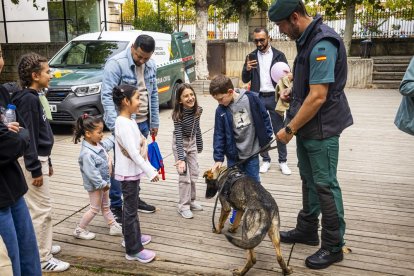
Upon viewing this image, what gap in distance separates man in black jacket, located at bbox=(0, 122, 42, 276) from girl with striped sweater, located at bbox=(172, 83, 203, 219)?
1.88 meters

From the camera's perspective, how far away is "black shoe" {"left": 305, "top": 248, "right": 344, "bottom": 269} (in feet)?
11.1

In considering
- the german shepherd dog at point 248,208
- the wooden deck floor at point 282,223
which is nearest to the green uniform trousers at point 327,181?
the wooden deck floor at point 282,223

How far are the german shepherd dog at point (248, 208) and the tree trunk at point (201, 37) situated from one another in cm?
1172

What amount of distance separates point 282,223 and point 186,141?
128 centimetres

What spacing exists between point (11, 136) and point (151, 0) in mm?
37888

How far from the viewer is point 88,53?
382 inches

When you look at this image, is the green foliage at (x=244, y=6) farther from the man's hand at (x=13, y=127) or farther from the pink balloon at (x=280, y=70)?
the man's hand at (x=13, y=127)

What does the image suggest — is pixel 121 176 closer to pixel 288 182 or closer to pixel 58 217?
pixel 58 217

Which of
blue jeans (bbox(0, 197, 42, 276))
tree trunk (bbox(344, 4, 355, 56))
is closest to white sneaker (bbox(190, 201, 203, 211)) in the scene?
blue jeans (bbox(0, 197, 42, 276))

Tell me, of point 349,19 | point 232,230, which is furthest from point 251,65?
point 349,19

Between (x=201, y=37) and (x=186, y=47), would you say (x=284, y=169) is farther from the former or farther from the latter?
(x=201, y=37)

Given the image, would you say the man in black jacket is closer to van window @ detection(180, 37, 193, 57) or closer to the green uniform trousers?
the green uniform trousers

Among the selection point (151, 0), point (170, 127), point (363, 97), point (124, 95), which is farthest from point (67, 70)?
point (151, 0)

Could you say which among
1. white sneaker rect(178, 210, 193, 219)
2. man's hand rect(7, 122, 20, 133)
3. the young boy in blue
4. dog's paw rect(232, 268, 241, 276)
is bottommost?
dog's paw rect(232, 268, 241, 276)
